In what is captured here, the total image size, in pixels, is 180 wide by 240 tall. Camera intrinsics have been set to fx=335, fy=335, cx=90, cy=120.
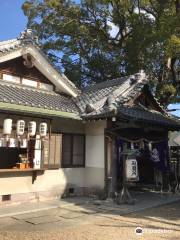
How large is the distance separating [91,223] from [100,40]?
57.2 ft

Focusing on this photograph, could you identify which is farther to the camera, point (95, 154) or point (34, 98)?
point (95, 154)

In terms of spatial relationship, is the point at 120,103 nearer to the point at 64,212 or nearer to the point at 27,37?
the point at 27,37

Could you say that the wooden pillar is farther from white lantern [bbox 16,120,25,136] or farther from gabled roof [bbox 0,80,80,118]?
white lantern [bbox 16,120,25,136]

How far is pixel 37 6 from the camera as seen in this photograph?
25.4 meters

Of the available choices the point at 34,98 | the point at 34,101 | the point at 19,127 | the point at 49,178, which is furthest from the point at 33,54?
the point at 49,178

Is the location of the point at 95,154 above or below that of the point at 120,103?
below

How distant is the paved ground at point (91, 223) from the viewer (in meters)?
9.13

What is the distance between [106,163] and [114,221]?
184 inches

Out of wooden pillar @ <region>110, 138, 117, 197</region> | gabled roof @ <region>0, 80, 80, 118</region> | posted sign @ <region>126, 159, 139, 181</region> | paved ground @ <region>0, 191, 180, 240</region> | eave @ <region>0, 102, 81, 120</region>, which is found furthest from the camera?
wooden pillar @ <region>110, 138, 117, 197</region>

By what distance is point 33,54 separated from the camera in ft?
55.0

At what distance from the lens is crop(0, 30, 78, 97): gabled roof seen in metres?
15.8

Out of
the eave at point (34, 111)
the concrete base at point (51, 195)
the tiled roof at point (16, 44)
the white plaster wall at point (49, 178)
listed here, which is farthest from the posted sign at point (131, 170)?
the tiled roof at point (16, 44)

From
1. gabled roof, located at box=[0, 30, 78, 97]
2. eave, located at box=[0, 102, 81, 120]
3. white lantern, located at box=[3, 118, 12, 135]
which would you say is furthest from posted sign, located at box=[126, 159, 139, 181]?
gabled roof, located at box=[0, 30, 78, 97]

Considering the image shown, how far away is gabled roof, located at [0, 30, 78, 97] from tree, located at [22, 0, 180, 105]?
7.05 meters
